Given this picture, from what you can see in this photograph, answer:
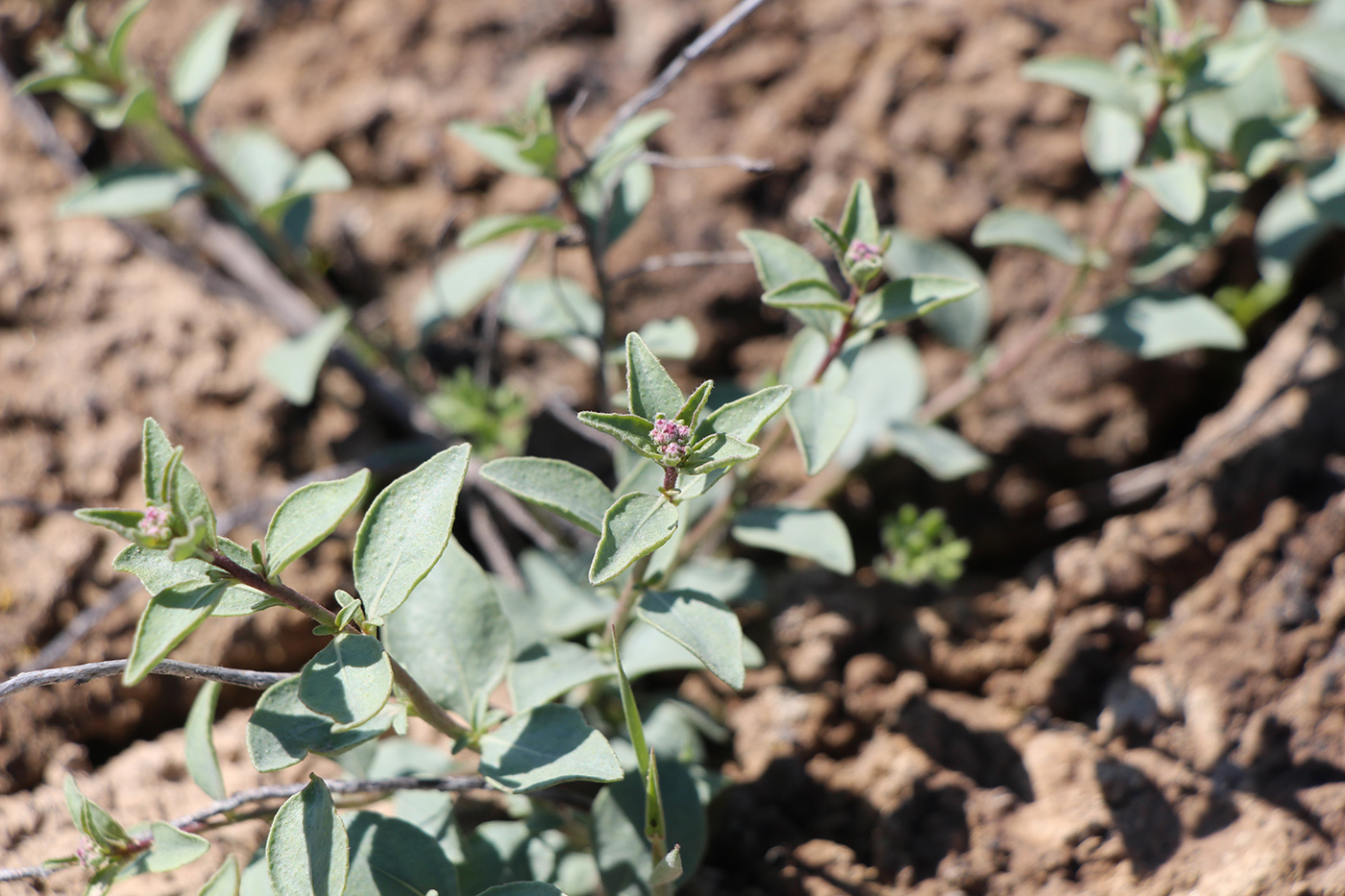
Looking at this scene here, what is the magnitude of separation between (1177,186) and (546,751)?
233cm

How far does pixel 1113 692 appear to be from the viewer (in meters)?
2.82

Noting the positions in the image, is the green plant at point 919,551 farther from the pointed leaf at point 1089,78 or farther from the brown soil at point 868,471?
the pointed leaf at point 1089,78

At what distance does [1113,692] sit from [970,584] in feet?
2.02

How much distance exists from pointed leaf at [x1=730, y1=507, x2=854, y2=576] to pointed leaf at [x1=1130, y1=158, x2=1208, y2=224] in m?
1.29

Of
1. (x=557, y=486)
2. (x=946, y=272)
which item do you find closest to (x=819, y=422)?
(x=557, y=486)

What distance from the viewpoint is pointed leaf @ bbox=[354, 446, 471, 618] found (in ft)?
6.08

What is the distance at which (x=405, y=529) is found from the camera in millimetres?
Answer: 1902

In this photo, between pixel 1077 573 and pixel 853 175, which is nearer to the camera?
pixel 1077 573

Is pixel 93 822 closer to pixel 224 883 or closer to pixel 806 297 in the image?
pixel 224 883

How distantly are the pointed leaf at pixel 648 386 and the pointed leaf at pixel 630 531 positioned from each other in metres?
0.18

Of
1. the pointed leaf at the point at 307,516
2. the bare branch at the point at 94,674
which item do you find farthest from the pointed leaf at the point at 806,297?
the bare branch at the point at 94,674

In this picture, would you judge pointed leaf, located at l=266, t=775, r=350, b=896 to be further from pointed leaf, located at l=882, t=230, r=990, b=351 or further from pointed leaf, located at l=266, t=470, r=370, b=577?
pointed leaf, located at l=882, t=230, r=990, b=351

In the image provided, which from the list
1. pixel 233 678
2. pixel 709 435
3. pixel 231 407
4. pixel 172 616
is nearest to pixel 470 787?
pixel 233 678

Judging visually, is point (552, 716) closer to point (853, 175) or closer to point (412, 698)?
point (412, 698)
